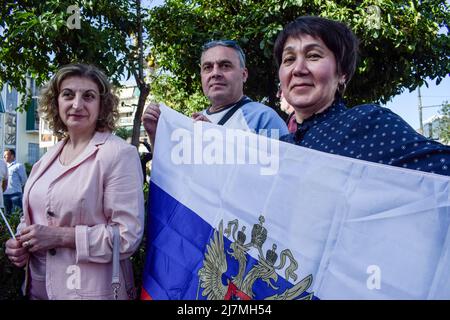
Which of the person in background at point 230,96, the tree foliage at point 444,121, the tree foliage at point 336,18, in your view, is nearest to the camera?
the person in background at point 230,96

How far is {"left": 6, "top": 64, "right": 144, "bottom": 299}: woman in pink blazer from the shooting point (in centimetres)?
175

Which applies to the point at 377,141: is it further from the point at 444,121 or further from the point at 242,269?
the point at 444,121

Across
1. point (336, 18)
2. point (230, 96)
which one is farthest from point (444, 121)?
point (230, 96)

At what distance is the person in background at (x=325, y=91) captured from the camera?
1.41m

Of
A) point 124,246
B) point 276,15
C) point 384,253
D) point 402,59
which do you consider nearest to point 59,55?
point 276,15

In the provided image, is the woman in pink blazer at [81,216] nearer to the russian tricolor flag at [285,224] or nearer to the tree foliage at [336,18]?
the russian tricolor flag at [285,224]

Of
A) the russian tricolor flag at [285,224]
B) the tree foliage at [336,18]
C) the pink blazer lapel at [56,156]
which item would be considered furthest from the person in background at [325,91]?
the tree foliage at [336,18]

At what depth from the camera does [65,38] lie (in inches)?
189

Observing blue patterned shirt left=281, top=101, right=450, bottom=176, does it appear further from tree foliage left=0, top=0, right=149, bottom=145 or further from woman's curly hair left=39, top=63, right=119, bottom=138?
tree foliage left=0, top=0, right=149, bottom=145

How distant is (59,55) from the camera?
4.98 m

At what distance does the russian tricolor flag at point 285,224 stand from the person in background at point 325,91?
0.13 meters
